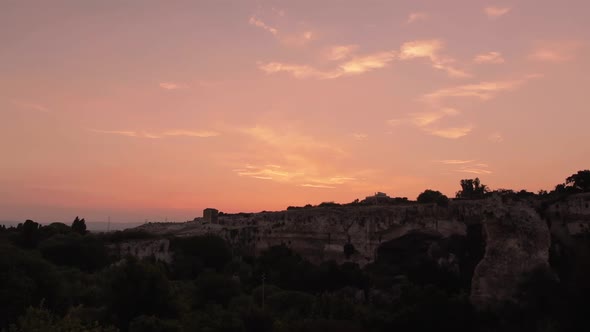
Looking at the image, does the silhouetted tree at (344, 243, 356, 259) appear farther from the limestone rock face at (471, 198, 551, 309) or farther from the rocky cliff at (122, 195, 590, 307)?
the limestone rock face at (471, 198, 551, 309)

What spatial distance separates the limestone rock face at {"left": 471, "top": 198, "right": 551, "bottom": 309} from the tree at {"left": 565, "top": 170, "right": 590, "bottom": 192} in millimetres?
16595

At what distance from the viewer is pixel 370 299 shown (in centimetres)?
2836

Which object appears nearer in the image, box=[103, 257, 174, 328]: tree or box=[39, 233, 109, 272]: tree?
box=[103, 257, 174, 328]: tree

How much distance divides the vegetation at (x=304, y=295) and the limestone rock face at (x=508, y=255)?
0.55 metres

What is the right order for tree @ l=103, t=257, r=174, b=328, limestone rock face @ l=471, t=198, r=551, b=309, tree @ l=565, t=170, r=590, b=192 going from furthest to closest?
1. tree @ l=565, t=170, r=590, b=192
2. tree @ l=103, t=257, r=174, b=328
3. limestone rock face @ l=471, t=198, r=551, b=309

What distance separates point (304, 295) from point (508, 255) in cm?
1013

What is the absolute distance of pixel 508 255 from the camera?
20.5 m

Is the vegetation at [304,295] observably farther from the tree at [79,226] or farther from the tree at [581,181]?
the tree at [79,226]

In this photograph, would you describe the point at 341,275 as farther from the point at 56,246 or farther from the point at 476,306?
the point at 56,246

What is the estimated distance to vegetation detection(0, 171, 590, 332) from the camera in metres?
18.0

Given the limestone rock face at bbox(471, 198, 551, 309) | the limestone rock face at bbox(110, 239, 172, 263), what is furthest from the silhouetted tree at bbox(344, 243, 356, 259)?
the limestone rock face at bbox(471, 198, 551, 309)

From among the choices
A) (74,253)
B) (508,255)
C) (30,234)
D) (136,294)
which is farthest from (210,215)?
(508,255)

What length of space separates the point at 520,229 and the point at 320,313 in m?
8.92

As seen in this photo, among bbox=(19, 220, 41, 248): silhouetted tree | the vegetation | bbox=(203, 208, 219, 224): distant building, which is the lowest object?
the vegetation
